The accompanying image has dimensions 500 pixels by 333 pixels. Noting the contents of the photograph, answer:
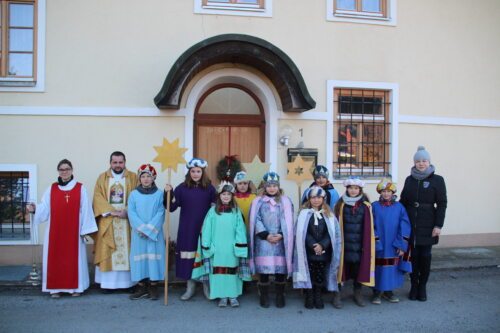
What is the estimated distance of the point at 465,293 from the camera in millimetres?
5980

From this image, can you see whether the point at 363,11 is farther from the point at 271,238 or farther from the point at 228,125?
the point at 271,238

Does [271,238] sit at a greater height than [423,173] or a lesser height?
lesser

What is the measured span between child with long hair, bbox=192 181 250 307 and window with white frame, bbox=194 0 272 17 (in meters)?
3.53

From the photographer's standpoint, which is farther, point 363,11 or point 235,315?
point 363,11

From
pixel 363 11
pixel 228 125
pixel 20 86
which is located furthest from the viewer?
pixel 363 11

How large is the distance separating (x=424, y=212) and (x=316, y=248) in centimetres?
153

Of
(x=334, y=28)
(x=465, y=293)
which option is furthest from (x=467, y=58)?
(x=465, y=293)

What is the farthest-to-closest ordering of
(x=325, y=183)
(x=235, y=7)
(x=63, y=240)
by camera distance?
(x=235, y=7) < (x=325, y=183) < (x=63, y=240)

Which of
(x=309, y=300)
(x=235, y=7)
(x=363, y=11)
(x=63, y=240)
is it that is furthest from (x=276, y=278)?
(x=363, y=11)

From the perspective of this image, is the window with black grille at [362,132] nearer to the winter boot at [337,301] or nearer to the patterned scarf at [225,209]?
the winter boot at [337,301]

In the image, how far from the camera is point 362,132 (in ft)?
26.9

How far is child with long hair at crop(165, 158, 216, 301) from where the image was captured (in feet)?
18.1

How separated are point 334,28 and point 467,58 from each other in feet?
9.23

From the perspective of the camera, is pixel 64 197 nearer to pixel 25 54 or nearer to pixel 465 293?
pixel 25 54
